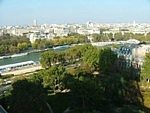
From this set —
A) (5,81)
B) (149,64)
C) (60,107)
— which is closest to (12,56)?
(5,81)

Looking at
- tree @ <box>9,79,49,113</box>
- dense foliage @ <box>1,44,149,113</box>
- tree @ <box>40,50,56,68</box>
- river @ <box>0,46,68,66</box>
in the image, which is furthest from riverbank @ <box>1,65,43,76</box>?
tree @ <box>9,79,49,113</box>

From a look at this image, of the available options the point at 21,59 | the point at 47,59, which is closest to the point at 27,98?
the point at 47,59

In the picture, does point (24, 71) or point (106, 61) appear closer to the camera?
point (106, 61)

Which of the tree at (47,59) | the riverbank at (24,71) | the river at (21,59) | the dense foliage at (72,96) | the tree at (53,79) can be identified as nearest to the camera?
the dense foliage at (72,96)

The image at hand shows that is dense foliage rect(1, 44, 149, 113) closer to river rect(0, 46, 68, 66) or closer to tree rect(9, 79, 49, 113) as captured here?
tree rect(9, 79, 49, 113)

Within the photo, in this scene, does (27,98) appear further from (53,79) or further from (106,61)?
(106,61)

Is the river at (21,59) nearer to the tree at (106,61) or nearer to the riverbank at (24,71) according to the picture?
the riverbank at (24,71)

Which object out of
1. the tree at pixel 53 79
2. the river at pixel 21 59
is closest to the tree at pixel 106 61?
the tree at pixel 53 79

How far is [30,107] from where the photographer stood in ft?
13.8

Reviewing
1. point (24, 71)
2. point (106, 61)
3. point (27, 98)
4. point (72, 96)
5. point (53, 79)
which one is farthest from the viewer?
point (24, 71)

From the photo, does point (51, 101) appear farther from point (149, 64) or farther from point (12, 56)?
point (12, 56)

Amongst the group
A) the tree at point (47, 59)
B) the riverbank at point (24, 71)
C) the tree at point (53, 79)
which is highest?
the tree at point (53, 79)

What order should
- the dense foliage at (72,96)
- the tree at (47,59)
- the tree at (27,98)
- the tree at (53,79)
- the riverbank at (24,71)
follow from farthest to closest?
Result: the tree at (47,59)
the riverbank at (24,71)
the tree at (53,79)
the dense foliage at (72,96)
the tree at (27,98)

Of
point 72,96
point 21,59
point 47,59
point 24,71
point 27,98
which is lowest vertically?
point 21,59
